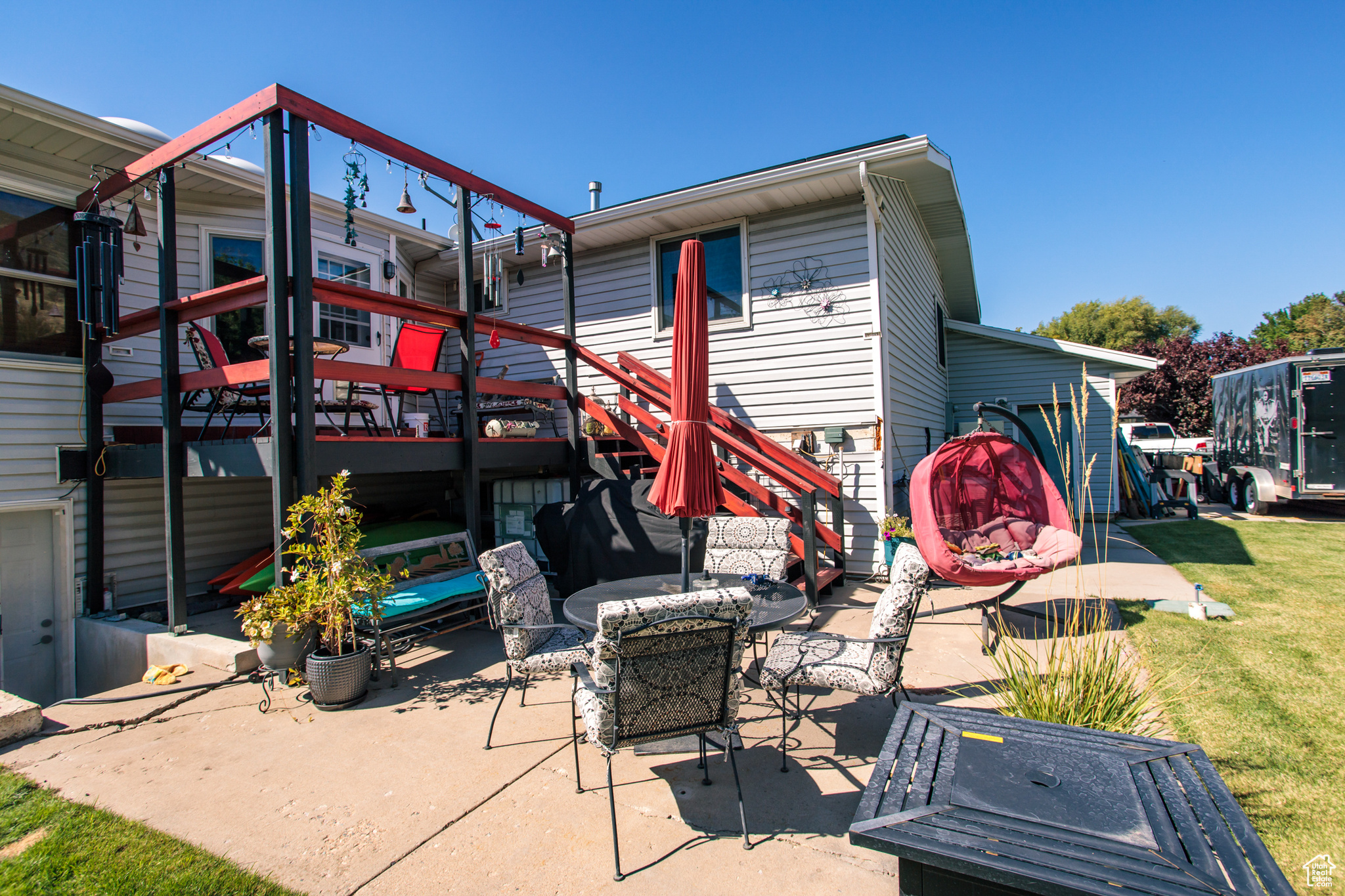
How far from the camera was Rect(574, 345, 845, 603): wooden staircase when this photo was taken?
5723mm

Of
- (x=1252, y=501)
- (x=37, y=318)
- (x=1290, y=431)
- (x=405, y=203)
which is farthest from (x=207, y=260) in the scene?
(x=1252, y=501)

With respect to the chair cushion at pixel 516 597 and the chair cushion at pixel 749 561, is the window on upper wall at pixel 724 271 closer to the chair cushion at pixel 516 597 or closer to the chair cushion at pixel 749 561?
the chair cushion at pixel 749 561

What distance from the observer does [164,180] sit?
4.95 metres

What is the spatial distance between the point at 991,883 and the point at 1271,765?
2396 mm

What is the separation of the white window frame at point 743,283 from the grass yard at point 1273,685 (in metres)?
4.69

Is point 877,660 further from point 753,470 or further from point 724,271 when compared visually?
point 724,271

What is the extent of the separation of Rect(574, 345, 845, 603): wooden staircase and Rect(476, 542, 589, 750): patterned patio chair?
2.51 m

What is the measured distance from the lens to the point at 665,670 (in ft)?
7.98

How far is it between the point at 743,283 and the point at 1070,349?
6.86 m

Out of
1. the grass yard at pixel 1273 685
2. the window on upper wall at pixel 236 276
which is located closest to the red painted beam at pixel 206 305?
the window on upper wall at pixel 236 276

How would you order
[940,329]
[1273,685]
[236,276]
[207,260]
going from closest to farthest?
[1273,685], [207,260], [236,276], [940,329]

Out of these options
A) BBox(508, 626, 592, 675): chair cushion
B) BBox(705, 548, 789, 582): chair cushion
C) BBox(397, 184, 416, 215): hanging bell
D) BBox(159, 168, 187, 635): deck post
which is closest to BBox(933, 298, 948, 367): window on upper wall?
BBox(705, 548, 789, 582): chair cushion

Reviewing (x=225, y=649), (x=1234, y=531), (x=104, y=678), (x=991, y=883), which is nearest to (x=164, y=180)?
(x=225, y=649)

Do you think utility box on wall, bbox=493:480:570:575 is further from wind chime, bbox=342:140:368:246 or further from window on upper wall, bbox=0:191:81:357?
window on upper wall, bbox=0:191:81:357
